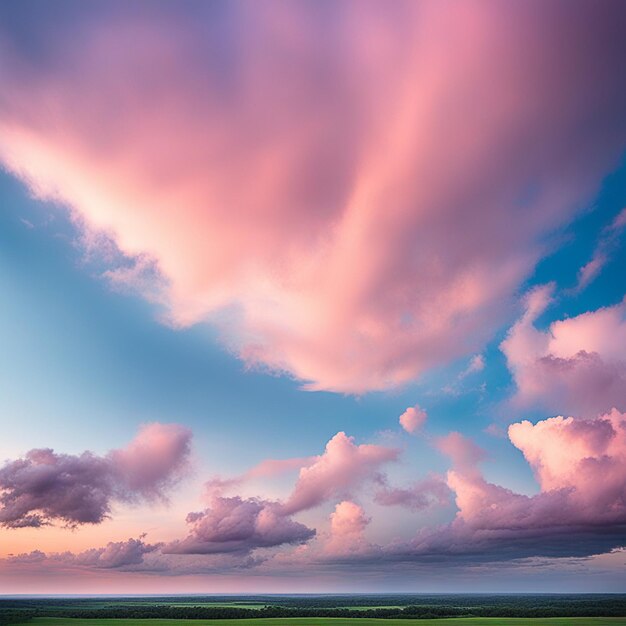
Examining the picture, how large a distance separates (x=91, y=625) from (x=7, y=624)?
31.9 m

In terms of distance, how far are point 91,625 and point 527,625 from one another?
165 meters

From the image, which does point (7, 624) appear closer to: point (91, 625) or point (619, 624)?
point (91, 625)

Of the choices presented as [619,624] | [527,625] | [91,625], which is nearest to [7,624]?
[91,625]

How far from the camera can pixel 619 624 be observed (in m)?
199

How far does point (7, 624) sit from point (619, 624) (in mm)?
232207

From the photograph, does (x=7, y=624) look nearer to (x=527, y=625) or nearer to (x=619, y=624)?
(x=527, y=625)

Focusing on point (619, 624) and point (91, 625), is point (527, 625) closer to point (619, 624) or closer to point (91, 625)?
point (619, 624)

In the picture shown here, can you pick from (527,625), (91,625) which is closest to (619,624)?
(527,625)

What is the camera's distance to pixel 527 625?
197750 millimetres

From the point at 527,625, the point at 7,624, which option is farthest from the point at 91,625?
the point at 527,625

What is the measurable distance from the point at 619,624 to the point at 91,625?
7887 inches

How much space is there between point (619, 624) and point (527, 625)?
35253mm

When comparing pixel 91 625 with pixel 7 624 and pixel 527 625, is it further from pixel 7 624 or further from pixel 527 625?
pixel 527 625

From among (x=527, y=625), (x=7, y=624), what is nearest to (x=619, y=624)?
(x=527, y=625)
